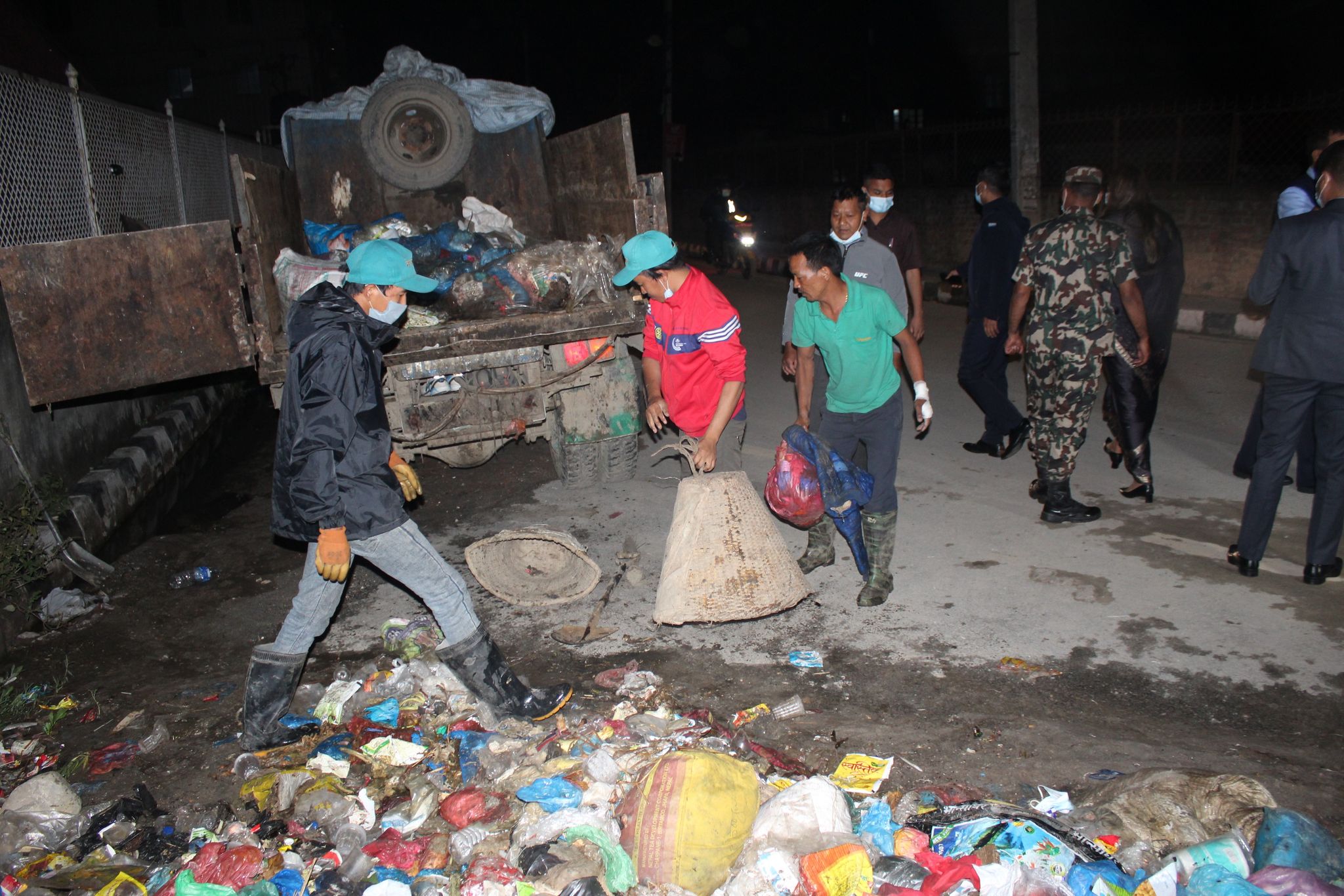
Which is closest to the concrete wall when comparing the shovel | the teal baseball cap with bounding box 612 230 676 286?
the teal baseball cap with bounding box 612 230 676 286

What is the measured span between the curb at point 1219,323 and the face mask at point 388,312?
8.52 meters

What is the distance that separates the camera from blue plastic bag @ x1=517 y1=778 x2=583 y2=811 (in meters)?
2.87

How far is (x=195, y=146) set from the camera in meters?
9.31

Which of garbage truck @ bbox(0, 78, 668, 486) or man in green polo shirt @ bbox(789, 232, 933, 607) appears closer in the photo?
man in green polo shirt @ bbox(789, 232, 933, 607)

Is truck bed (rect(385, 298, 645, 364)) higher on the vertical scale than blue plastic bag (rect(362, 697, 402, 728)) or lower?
higher

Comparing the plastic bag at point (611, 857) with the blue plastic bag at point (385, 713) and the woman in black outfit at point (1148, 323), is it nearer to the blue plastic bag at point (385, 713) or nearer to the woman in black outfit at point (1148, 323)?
the blue plastic bag at point (385, 713)

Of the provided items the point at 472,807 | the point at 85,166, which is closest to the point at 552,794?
the point at 472,807

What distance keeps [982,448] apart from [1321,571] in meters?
2.27

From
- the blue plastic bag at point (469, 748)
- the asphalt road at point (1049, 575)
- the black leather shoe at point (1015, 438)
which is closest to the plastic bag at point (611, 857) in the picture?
the blue plastic bag at point (469, 748)

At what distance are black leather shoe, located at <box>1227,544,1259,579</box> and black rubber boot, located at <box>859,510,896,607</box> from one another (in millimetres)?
1565

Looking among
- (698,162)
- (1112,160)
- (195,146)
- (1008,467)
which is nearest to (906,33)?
(698,162)

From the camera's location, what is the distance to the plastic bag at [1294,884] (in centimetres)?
232

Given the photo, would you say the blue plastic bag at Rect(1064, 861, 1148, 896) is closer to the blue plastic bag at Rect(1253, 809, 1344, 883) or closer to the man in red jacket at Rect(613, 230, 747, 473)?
Answer: the blue plastic bag at Rect(1253, 809, 1344, 883)

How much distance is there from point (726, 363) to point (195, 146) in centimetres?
766
